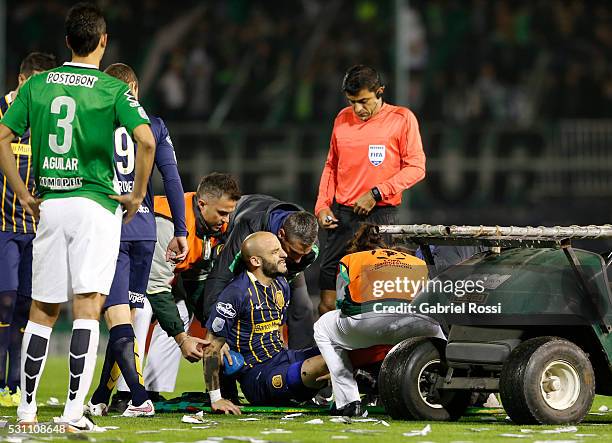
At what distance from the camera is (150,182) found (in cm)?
713

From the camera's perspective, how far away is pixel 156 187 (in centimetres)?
1477

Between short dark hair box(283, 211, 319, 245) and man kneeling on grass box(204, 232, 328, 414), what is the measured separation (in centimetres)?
13

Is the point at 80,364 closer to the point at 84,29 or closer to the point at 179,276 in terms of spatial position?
the point at 84,29

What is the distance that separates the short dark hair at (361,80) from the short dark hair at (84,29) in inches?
113

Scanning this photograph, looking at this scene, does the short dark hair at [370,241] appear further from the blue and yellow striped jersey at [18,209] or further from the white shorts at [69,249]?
the blue and yellow striped jersey at [18,209]

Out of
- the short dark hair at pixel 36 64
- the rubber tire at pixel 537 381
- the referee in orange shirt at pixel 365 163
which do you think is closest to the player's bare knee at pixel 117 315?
the short dark hair at pixel 36 64

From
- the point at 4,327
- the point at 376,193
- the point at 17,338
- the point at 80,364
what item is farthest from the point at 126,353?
the point at 376,193

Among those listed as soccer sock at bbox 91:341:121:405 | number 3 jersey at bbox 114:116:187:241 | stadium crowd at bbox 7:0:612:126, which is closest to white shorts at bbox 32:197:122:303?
number 3 jersey at bbox 114:116:187:241

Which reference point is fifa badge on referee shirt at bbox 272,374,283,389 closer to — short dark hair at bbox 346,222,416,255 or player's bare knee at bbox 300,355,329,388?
player's bare knee at bbox 300,355,329,388

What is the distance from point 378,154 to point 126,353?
2637mm

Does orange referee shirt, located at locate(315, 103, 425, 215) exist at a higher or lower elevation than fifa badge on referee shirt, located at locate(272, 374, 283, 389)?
higher

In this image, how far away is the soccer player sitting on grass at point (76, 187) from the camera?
19.4 feet

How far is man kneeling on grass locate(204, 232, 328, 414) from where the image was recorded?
731cm

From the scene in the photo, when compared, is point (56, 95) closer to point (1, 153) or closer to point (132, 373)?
point (1, 153)
